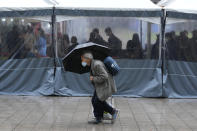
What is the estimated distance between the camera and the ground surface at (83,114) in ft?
23.8

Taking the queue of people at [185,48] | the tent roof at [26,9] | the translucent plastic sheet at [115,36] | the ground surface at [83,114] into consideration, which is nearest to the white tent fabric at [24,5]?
the tent roof at [26,9]

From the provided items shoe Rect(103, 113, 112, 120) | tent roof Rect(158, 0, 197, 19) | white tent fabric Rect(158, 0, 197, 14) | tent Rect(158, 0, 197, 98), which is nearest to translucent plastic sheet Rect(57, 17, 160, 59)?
tent Rect(158, 0, 197, 98)

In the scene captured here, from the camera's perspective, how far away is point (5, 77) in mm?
10867

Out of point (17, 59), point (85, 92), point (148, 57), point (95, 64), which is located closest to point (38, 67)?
point (17, 59)

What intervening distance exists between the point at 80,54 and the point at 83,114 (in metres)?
1.66

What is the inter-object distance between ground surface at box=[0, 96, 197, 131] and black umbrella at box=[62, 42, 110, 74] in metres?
1.12

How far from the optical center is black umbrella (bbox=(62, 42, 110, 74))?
7.10 metres

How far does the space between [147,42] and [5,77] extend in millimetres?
4193

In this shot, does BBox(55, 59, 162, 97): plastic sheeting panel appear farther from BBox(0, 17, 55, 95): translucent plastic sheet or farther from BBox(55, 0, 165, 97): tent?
BBox(0, 17, 55, 95): translucent plastic sheet

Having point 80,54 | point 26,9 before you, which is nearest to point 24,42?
point 26,9

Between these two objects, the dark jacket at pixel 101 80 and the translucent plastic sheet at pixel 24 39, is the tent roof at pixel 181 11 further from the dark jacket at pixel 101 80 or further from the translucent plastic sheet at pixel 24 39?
the dark jacket at pixel 101 80

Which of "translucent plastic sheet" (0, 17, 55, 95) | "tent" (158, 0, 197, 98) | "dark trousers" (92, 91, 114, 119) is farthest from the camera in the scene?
"translucent plastic sheet" (0, 17, 55, 95)

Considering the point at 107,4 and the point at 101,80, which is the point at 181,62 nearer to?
the point at 107,4

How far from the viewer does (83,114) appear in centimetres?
834
